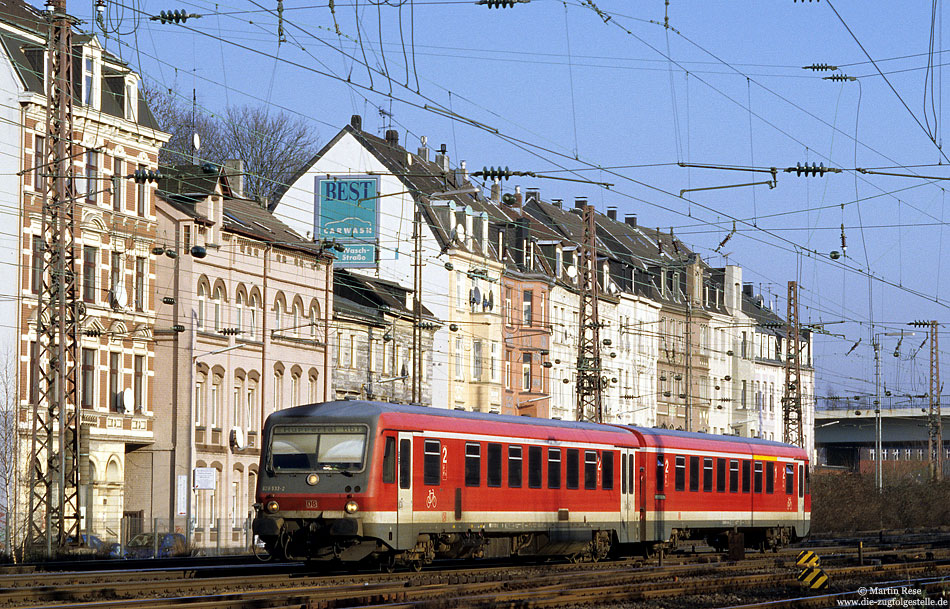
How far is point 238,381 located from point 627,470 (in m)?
24.8

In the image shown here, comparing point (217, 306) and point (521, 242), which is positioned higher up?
point (521, 242)

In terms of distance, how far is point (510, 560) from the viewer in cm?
3478

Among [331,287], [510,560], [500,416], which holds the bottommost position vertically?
[510,560]

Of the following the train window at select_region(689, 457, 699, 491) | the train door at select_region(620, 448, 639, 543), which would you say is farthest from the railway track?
the train window at select_region(689, 457, 699, 491)

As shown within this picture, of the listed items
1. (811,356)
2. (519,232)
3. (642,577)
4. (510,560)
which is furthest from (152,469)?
(811,356)

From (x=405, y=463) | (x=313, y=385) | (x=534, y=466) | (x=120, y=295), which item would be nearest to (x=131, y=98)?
(x=120, y=295)

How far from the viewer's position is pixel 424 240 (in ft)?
239

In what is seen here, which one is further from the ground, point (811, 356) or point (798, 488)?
point (811, 356)

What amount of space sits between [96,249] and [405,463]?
2488cm

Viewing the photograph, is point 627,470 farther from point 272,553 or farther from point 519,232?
point 519,232

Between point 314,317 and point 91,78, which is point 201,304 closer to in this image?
point 314,317

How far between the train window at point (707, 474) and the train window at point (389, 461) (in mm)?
12724

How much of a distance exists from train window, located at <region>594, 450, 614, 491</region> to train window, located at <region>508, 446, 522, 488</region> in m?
3.52

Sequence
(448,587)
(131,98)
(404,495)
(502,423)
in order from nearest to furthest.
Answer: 1. (448,587)
2. (404,495)
3. (502,423)
4. (131,98)
